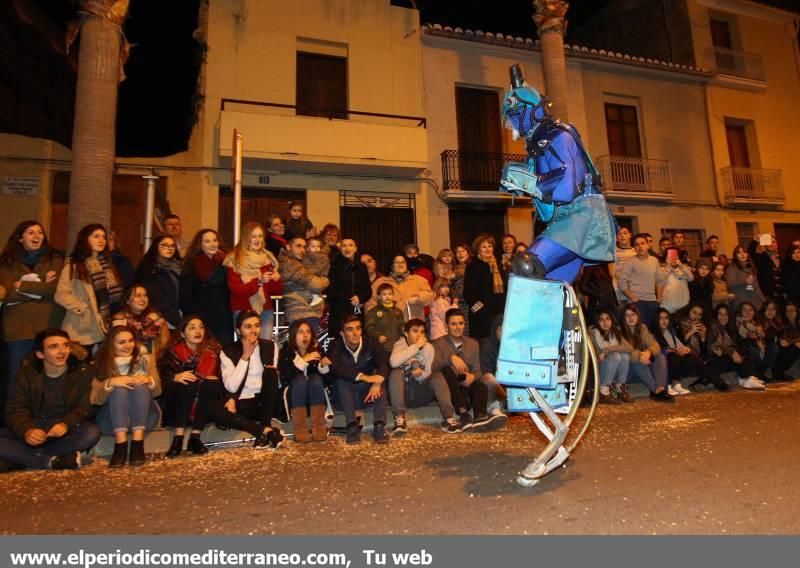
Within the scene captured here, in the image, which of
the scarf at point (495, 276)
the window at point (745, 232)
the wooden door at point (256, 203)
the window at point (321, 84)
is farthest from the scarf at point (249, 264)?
the window at point (745, 232)

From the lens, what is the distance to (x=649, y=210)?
49.9ft

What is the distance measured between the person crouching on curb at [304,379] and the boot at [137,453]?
3.99 ft

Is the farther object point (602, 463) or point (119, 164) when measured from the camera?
point (119, 164)

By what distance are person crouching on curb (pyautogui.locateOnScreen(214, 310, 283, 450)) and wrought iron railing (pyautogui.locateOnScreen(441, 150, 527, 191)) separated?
935 centimetres

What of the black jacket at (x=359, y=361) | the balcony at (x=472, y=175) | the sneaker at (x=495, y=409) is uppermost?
the balcony at (x=472, y=175)

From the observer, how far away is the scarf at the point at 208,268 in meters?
5.30

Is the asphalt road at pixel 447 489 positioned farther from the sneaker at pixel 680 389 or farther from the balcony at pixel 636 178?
the balcony at pixel 636 178

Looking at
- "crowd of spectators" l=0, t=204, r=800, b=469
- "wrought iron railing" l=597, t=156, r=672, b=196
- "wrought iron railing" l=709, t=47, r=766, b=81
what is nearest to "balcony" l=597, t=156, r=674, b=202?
"wrought iron railing" l=597, t=156, r=672, b=196

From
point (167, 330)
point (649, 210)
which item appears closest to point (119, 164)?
point (167, 330)

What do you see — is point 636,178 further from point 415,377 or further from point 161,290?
point 161,290

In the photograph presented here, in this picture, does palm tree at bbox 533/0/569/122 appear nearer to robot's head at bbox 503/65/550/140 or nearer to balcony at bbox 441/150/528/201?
balcony at bbox 441/150/528/201

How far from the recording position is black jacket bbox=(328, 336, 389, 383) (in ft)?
16.1

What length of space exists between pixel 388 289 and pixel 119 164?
8817 mm

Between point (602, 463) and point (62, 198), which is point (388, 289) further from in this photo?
point (62, 198)
